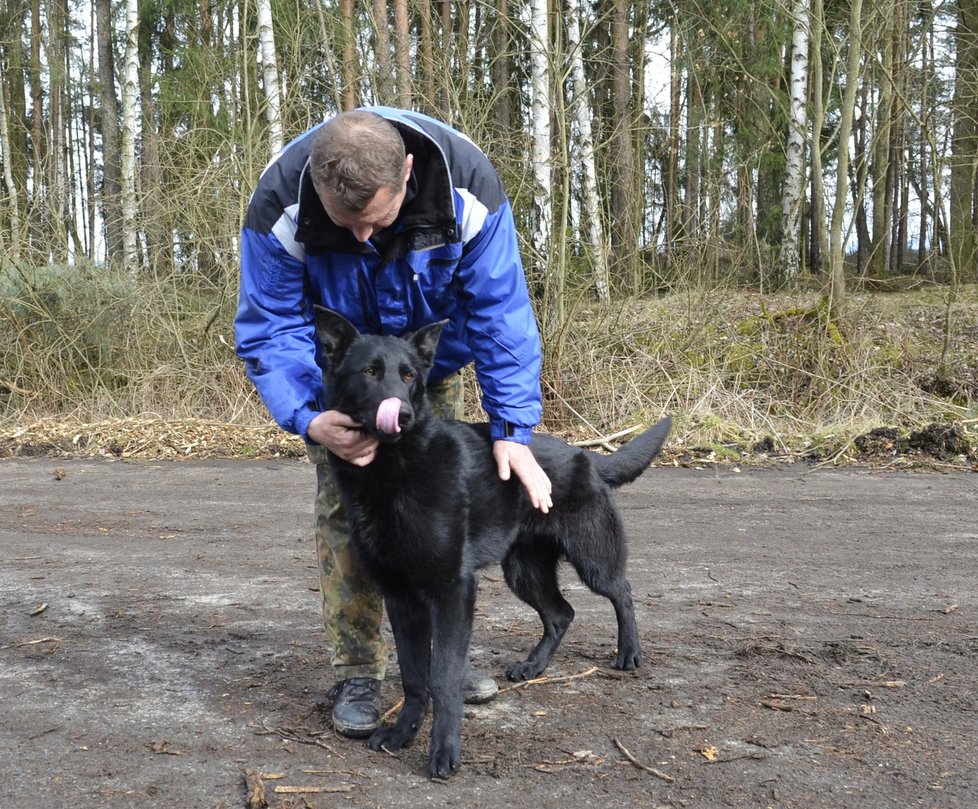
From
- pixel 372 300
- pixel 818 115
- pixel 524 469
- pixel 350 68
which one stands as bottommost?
pixel 524 469

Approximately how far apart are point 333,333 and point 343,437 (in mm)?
348

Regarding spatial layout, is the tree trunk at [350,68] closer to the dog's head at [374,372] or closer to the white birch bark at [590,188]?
the white birch bark at [590,188]

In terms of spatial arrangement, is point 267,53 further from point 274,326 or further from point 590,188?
point 274,326

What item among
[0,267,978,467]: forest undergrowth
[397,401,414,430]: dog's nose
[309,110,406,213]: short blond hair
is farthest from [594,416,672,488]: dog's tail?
[0,267,978,467]: forest undergrowth

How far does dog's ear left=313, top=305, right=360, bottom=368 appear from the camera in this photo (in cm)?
292

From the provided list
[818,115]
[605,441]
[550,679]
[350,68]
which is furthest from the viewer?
[350,68]

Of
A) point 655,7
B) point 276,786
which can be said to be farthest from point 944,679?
point 655,7

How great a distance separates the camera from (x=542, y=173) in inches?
424

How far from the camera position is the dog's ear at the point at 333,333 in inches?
115

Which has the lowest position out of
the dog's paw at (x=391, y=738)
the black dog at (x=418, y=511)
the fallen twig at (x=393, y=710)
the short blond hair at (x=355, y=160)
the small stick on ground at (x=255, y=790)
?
the fallen twig at (x=393, y=710)

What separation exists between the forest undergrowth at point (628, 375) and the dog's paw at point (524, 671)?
530cm

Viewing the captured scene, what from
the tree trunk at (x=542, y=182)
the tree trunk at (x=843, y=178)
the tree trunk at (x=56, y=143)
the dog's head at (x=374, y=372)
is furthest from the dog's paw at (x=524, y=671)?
the tree trunk at (x=56, y=143)

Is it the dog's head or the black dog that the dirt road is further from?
the dog's head

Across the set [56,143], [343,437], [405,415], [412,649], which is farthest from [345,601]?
[56,143]
